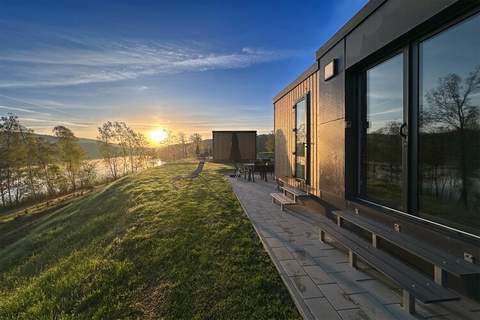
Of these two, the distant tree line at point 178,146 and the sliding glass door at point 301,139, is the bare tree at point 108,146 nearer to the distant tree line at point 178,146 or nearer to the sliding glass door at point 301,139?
the distant tree line at point 178,146

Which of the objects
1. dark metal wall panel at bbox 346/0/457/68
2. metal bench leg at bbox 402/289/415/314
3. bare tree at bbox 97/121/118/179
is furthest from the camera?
bare tree at bbox 97/121/118/179

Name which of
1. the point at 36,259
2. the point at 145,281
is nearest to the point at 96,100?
the point at 36,259

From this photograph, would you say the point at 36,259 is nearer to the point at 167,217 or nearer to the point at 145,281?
the point at 167,217

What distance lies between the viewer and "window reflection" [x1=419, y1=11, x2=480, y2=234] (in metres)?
1.62

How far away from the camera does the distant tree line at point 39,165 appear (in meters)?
16.5

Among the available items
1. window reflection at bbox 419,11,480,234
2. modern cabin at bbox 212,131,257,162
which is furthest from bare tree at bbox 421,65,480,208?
modern cabin at bbox 212,131,257,162

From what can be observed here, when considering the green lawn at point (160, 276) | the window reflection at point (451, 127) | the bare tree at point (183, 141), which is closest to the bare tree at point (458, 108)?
the window reflection at point (451, 127)

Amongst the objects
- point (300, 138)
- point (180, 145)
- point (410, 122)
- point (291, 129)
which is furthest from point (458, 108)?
point (180, 145)

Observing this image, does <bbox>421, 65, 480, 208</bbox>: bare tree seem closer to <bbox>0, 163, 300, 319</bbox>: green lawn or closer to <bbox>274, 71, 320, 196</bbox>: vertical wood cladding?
<bbox>0, 163, 300, 319</bbox>: green lawn

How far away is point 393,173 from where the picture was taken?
Result: 2.41 meters

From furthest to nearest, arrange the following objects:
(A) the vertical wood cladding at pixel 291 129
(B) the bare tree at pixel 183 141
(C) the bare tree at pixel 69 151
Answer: (B) the bare tree at pixel 183 141
(C) the bare tree at pixel 69 151
(A) the vertical wood cladding at pixel 291 129

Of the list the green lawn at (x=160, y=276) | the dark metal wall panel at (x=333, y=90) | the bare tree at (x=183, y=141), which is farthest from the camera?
the bare tree at (x=183, y=141)

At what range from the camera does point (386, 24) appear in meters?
2.24

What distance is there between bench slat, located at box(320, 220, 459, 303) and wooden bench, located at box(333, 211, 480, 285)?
0.12m
